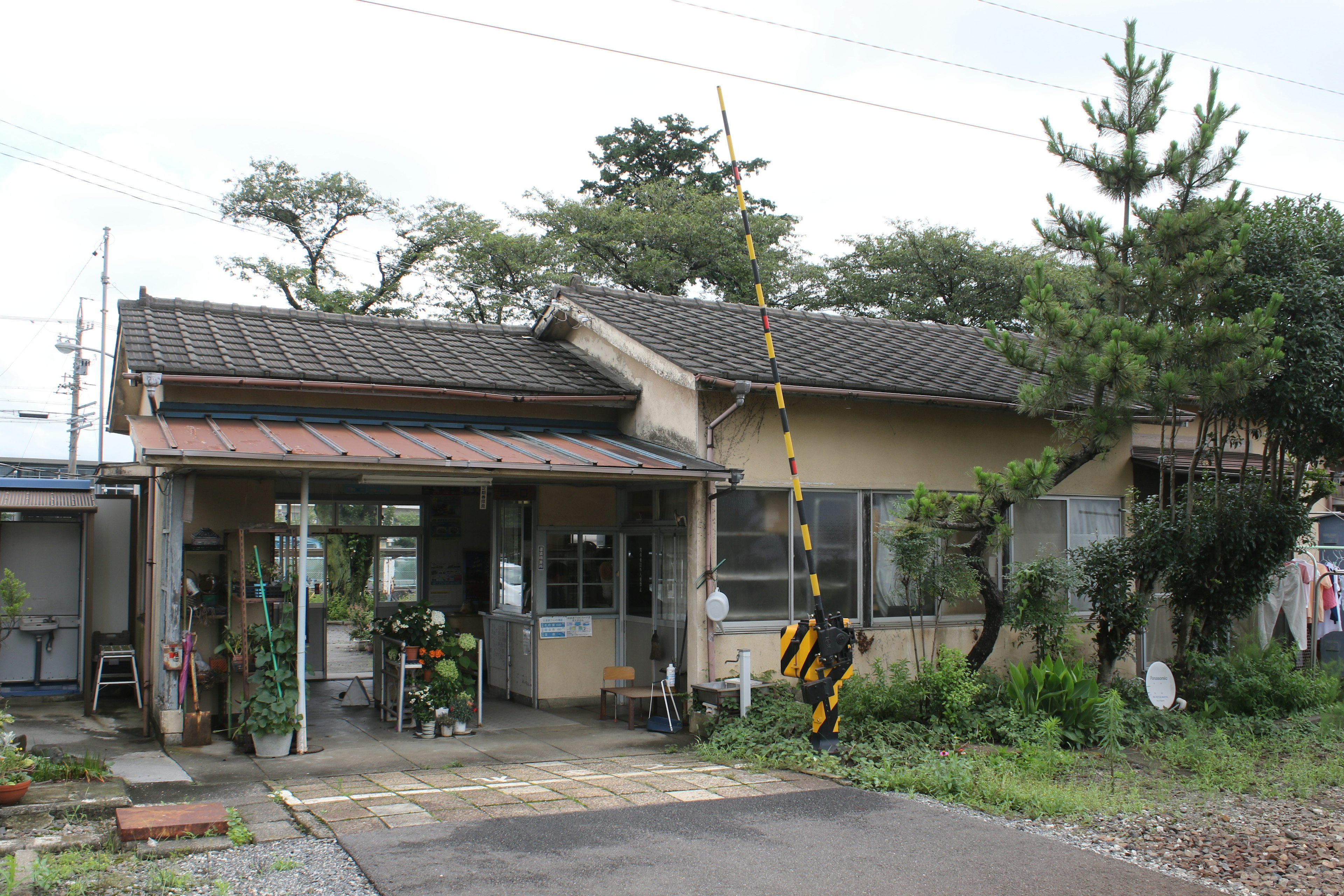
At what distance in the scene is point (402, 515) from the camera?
13852mm

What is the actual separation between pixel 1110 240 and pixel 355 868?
8963 mm

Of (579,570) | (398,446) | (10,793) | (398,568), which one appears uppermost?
(398,446)

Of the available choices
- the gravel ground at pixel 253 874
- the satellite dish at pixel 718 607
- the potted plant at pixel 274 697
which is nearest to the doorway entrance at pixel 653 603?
the satellite dish at pixel 718 607

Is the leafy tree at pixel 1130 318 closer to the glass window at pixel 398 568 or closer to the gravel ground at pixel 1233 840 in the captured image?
the gravel ground at pixel 1233 840

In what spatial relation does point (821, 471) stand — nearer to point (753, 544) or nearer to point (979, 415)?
point (753, 544)

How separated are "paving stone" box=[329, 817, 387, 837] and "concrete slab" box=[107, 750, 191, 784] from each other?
1.99 m

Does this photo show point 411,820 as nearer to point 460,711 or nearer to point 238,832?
point 238,832

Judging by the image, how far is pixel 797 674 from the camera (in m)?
8.71

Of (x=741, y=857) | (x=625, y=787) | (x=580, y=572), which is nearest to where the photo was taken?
(x=741, y=857)

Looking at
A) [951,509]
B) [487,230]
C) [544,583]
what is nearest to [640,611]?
[544,583]

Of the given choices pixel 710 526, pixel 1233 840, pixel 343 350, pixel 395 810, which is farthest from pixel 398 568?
pixel 1233 840

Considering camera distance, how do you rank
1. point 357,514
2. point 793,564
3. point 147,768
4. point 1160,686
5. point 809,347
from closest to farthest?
1. point 147,768
2. point 1160,686
3. point 793,564
4. point 809,347
5. point 357,514

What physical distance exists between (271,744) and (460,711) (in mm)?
1806

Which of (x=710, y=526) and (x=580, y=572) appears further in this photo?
(x=580, y=572)
